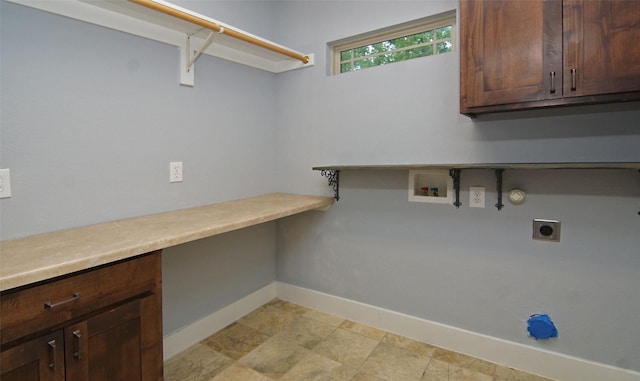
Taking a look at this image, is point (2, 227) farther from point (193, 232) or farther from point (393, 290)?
point (393, 290)

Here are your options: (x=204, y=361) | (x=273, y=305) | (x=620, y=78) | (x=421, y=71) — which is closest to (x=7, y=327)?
(x=204, y=361)

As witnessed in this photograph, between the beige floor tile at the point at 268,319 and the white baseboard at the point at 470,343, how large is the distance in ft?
0.66

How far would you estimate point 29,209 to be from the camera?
1.44m

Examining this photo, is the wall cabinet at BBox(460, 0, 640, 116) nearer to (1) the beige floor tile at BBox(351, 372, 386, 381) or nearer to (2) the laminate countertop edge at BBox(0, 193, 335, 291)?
(2) the laminate countertop edge at BBox(0, 193, 335, 291)

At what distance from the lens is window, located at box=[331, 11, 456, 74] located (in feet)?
6.84

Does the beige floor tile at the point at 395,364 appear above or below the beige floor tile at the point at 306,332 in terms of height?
below

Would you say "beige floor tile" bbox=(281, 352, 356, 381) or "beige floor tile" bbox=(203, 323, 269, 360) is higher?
"beige floor tile" bbox=(203, 323, 269, 360)

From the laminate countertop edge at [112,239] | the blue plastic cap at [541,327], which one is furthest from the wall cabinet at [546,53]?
the laminate countertop edge at [112,239]

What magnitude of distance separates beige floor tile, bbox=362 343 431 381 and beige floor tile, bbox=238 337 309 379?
427 mm

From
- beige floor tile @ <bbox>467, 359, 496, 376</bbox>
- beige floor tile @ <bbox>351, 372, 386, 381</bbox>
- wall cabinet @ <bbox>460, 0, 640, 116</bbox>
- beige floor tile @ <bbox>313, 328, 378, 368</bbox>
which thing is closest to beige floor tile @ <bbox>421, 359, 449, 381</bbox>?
beige floor tile @ <bbox>467, 359, 496, 376</bbox>

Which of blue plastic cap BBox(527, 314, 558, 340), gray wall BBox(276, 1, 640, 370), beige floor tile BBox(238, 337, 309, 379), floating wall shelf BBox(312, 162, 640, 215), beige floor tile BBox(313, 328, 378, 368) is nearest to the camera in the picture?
floating wall shelf BBox(312, 162, 640, 215)

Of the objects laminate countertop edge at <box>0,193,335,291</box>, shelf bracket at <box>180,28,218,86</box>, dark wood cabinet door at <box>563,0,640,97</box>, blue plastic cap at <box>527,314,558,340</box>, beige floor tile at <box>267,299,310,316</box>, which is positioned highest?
shelf bracket at <box>180,28,218,86</box>

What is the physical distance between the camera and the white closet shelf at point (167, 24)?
154cm

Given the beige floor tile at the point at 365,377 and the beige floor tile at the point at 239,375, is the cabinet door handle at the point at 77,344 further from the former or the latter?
the beige floor tile at the point at 365,377
